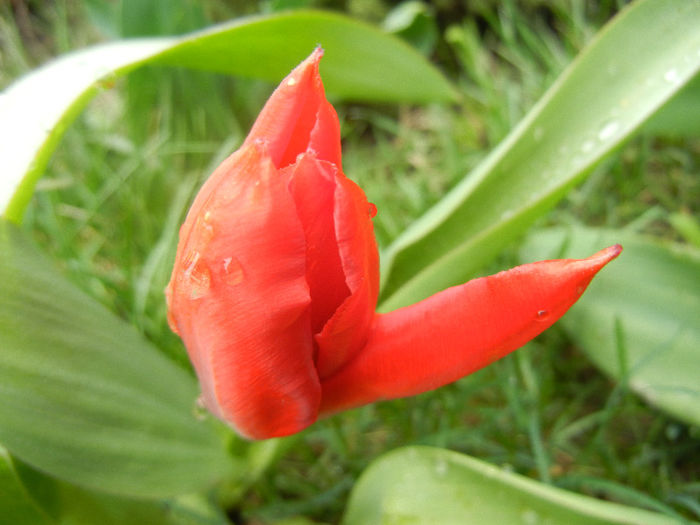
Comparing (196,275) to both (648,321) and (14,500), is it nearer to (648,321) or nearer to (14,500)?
(14,500)

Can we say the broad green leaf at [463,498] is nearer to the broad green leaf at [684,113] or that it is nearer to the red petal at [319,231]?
the red petal at [319,231]

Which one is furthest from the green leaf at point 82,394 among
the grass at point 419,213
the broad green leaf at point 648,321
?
the broad green leaf at point 648,321

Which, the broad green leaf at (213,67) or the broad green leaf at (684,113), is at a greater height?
the broad green leaf at (213,67)

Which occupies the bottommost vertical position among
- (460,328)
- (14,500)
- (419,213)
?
(419,213)

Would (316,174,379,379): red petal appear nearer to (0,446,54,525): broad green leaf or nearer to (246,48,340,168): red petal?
(246,48,340,168): red petal

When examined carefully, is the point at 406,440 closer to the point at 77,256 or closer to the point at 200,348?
the point at 200,348

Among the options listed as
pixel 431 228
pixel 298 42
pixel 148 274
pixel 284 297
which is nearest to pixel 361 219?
pixel 284 297

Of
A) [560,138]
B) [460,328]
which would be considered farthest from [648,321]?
[460,328]

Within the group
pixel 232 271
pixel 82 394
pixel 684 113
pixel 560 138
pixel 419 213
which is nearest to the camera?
pixel 232 271
